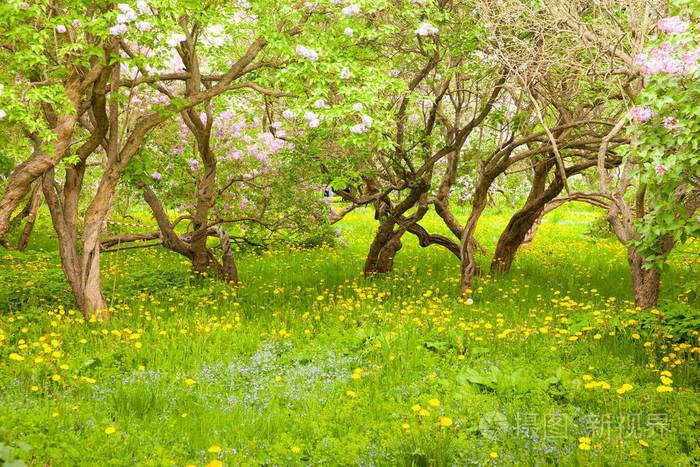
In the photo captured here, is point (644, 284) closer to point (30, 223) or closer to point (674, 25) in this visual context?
point (674, 25)

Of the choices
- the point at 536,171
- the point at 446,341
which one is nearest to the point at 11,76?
the point at 446,341

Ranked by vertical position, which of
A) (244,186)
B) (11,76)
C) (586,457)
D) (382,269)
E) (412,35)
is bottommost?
(586,457)

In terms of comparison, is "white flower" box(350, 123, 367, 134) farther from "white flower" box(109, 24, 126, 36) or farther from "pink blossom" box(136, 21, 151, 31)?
"white flower" box(109, 24, 126, 36)

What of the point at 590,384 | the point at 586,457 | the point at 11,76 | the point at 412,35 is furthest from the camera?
the point at 412,35

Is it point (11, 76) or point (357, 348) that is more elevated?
point (11, 76)

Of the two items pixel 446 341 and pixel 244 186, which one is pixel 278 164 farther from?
pixel 446 341

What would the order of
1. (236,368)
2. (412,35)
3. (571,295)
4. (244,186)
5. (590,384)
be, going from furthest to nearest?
(244,186) → (571,295) → (412,35) → (236,368) → (590,384)

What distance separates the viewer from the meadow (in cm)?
434

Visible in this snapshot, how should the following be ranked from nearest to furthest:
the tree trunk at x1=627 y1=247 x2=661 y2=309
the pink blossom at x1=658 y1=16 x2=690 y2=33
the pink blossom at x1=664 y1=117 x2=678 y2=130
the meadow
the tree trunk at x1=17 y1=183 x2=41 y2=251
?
the meadow, the pink blossom at x1=658 y1=16 x2=690 y2=33, the pink blossom at x1=664 y1=117 x2=678 y2=130, the tree trunk at x1=627 y1=247 x2=661 y2=309, the tree trunk at x1=17 y1=183 x2=41 y2=251

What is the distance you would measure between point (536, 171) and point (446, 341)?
510cm

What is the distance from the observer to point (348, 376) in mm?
5781

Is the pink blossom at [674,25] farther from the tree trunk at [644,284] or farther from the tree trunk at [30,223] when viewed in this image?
the tree trunk at [30,223]

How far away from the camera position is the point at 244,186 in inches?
459

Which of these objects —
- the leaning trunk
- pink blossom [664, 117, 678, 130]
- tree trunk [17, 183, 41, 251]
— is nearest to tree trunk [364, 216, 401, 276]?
the leaning trunk
